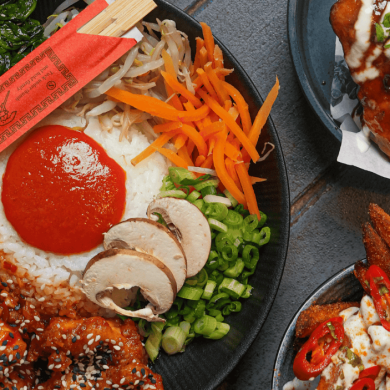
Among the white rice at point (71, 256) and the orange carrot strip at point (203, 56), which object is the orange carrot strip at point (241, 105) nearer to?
the orange carrot strip at point (203, 56)

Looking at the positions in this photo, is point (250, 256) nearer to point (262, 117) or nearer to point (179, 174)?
point (179, 174)

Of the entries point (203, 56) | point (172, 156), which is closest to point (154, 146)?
point (172, 156)

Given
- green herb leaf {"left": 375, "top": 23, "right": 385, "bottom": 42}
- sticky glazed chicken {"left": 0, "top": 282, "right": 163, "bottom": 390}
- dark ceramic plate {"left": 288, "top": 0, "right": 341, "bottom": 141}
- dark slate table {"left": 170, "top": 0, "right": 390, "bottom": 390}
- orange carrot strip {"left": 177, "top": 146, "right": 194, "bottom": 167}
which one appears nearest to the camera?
sticky glazed chicken {"left": 0, "top": 282, "right": 163, "bottom": 390}

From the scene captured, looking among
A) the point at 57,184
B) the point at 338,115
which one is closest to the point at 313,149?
the point at 338,115

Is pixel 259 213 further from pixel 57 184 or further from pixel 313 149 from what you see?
pixel 57 184

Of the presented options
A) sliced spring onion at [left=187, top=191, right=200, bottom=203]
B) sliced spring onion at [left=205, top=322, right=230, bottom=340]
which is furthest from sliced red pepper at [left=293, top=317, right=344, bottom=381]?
sliced spring onion at [left=187, top=191, right=200, bottom=203]

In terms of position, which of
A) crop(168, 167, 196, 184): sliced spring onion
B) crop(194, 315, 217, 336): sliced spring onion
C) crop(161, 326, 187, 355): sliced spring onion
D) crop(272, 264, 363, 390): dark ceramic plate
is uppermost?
crop(168, 167, 196, 184): sliced spring onion

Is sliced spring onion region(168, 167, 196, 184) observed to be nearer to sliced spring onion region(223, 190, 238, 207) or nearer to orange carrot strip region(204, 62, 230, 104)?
sliced spring onion region(223, 190, 238, 207)
